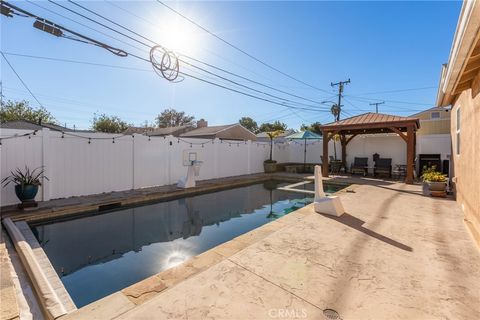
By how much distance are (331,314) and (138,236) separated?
3.77m

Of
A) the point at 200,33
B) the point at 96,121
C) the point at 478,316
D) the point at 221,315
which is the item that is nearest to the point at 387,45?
the point at 200,33

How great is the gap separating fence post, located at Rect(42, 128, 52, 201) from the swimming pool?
5.02 ft

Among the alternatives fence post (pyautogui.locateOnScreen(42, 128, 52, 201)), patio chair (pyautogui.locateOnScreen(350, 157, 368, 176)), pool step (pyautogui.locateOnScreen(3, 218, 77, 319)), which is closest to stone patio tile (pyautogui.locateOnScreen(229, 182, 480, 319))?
pool step (pyautogui.locateOnScreen(3, 218, 77, 319))

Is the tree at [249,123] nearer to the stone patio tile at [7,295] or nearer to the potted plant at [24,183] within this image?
the potted plant at [24,183]

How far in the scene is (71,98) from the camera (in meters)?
30.8

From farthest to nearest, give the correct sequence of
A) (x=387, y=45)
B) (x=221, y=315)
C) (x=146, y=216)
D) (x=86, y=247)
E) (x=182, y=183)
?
(x=387, y=45) → (x=182, y=183) → (x=146, y=216) → (x=86, y=247) → (x=221, y=315)

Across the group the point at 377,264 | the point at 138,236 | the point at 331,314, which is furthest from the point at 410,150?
the point at 138,236

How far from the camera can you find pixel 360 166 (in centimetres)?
1155

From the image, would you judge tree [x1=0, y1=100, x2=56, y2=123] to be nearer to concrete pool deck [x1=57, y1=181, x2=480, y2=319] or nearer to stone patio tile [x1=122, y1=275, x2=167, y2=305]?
stone patio tile [x1=122, y1=275, x2=167, y2=305]

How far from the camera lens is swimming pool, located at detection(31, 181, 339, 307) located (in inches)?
121

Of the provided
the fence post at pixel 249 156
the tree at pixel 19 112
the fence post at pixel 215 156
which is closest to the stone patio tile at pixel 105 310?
the fence post at pixel 215 156

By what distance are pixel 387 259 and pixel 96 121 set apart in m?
41.2

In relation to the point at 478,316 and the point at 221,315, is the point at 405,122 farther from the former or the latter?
the point at 221,315

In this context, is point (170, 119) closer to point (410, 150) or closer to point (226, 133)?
point (226, 133)
